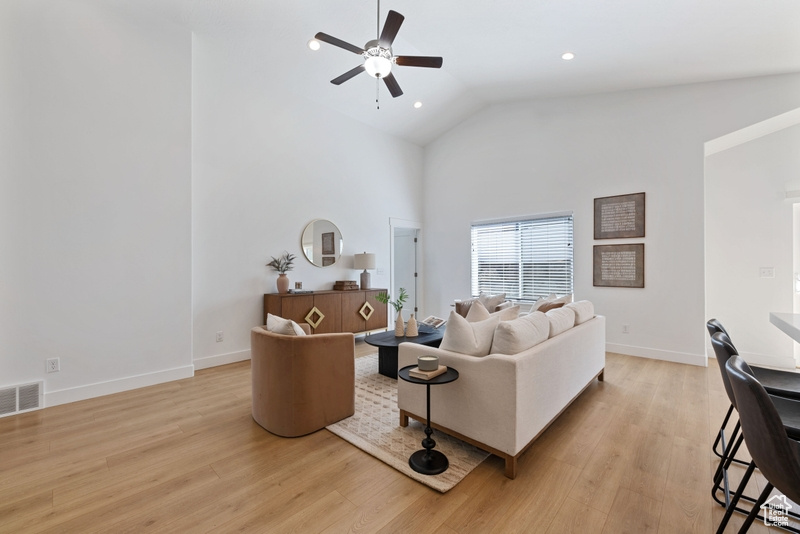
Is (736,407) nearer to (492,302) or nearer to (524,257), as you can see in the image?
(492,302)

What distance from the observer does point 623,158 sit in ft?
15.2

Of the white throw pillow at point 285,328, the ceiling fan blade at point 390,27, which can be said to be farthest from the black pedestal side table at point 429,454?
the ceiling fan blade at point 390,27

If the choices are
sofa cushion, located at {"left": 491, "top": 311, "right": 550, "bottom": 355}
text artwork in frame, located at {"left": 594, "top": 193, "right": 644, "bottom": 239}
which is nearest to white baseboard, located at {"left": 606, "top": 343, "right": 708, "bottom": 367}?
text artwork in frame, located at {"left": 594, "top": 193, "right": 644, "bottom": 239}

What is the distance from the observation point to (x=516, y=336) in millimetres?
2100

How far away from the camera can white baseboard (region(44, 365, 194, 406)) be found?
9.96ft

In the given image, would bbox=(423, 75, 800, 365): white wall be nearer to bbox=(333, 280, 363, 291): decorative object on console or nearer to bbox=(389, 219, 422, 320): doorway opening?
bbox=(389, 219, 422, 320): doorway opening

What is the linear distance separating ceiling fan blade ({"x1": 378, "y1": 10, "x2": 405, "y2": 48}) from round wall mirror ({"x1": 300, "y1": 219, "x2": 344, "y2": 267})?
3002mm

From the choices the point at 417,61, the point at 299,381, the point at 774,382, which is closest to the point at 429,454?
the point at 299,381

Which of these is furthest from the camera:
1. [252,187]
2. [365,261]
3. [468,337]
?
[365,261]

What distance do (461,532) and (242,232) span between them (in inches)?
161

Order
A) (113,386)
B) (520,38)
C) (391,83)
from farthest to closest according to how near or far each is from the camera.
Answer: (520,38) < (113,386) < (391,83)

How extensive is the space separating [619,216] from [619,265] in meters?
0.67

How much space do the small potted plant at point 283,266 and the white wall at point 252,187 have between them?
0.29ft

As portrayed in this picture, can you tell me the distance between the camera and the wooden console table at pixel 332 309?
4484 mm
